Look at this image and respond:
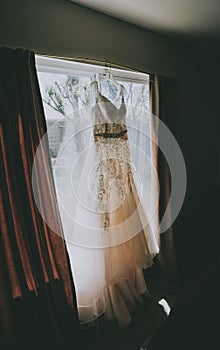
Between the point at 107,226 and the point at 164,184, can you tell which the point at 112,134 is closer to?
the point at 107,226

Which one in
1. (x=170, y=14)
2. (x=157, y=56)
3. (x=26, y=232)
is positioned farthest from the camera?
(x=157, y=56)

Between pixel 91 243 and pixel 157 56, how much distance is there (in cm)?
166

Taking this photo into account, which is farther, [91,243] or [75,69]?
[91,243]

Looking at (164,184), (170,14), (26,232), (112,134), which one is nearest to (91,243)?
(26,232)

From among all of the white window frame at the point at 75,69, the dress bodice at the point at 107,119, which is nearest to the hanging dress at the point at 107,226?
the dress bodice at the point at 107,119

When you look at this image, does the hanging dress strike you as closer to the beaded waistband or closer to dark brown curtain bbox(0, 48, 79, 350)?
the beaded waistband

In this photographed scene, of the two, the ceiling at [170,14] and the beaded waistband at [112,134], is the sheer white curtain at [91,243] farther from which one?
the ceiling at [170,14]

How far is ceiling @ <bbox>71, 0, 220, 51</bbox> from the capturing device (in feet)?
5.44

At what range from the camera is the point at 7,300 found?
4.48 feet

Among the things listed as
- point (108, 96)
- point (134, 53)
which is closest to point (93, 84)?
point (108, 96)

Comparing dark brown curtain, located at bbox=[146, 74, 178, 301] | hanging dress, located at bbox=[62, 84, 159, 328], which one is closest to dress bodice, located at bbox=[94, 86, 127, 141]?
hanging dress, located at bbox=[62, 84, 159, 328]

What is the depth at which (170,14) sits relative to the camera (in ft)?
6.10

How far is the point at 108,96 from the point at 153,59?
73 cm

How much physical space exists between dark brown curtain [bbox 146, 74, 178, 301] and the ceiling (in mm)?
378
